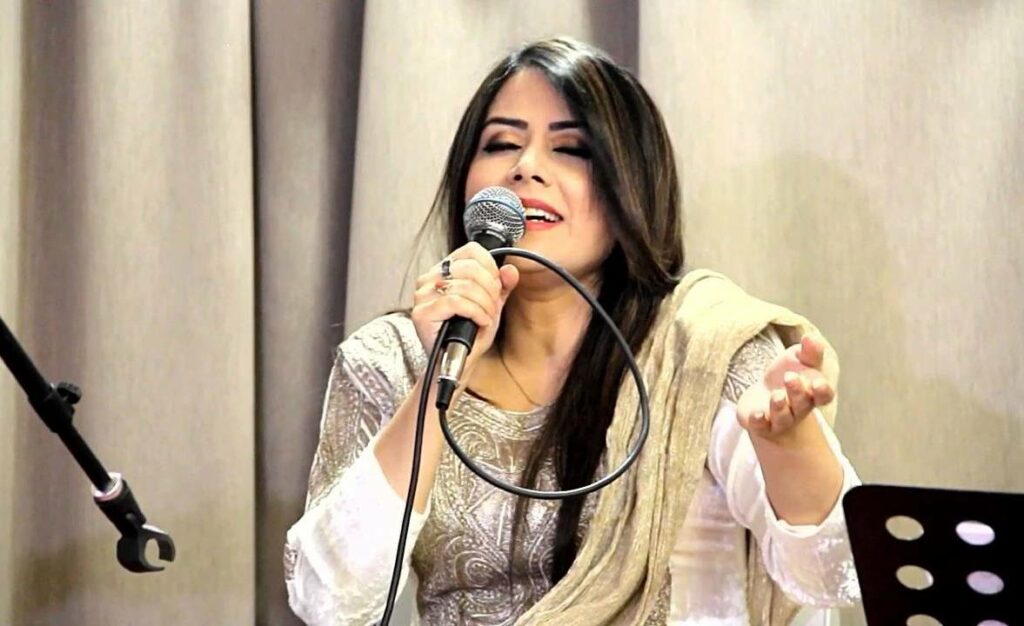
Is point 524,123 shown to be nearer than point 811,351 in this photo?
No

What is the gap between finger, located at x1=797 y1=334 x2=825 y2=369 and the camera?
2.66 ft

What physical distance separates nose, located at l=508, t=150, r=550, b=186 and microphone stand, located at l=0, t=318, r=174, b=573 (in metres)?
0.49

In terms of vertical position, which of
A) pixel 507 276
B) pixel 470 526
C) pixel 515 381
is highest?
pixel 507 276

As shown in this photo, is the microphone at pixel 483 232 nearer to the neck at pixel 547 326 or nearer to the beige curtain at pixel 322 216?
the neck at pixel 547 326

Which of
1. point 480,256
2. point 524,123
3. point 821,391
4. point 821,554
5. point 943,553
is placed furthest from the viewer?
point 524,123

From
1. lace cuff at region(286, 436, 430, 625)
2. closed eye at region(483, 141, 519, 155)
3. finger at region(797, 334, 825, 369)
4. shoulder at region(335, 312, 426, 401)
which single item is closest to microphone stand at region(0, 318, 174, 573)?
lace cuff at region(286, 436, 430, 625)

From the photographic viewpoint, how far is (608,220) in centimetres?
121

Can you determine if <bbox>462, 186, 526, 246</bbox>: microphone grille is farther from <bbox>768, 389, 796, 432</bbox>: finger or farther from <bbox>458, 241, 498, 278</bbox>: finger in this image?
<bbox>768, 389, 796, 432</bbox>: finger

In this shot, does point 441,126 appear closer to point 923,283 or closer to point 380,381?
point 380,381

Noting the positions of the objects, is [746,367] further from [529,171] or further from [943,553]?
[943,553]

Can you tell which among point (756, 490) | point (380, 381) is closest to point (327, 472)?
point (380, 381)

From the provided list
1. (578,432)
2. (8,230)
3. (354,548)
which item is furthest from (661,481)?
(8,230)

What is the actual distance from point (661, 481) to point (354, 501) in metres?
0.31

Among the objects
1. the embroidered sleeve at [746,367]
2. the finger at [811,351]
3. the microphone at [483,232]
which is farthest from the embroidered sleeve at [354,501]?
the finger at [811,351]
